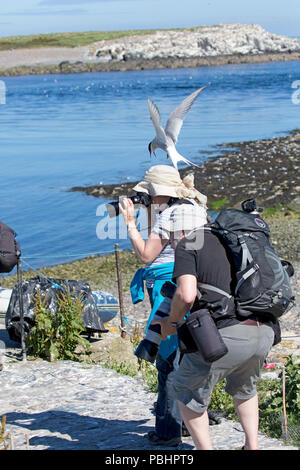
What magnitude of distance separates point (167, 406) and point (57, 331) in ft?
7.61

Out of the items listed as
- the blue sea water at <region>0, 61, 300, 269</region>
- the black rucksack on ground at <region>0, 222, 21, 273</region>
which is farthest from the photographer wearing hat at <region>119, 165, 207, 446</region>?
the blue sea water at <region>0, 61, 300, 269</region>

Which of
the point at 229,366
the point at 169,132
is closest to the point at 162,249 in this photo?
the point at 229,366

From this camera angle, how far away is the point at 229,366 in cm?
345

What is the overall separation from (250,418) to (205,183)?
18109 millimetres

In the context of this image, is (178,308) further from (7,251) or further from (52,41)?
(52,41)

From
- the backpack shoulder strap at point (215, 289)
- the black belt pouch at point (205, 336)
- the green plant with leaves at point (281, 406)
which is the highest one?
the backpack shoulder strap at point (215, 289)

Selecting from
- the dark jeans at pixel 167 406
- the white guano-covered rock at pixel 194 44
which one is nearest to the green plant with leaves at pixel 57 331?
the dark jeans at pixel 167 406

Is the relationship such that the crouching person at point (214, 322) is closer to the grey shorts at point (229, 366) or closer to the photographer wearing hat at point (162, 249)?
the grey shorts at point (229, 366)

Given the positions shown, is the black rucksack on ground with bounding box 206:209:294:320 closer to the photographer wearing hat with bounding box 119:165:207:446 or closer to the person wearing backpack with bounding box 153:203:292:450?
the person wearing backpack with bounding box 153:203:292:450

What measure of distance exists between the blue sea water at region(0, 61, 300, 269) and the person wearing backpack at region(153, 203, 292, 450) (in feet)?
17.7

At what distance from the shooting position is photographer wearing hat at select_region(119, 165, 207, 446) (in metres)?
3.99

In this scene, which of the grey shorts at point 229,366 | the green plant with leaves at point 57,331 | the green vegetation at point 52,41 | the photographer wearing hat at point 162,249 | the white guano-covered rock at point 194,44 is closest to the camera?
the grey shorts at point 229,366

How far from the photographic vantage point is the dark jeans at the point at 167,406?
4184 mm

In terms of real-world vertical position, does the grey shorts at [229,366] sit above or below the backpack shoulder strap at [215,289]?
below
